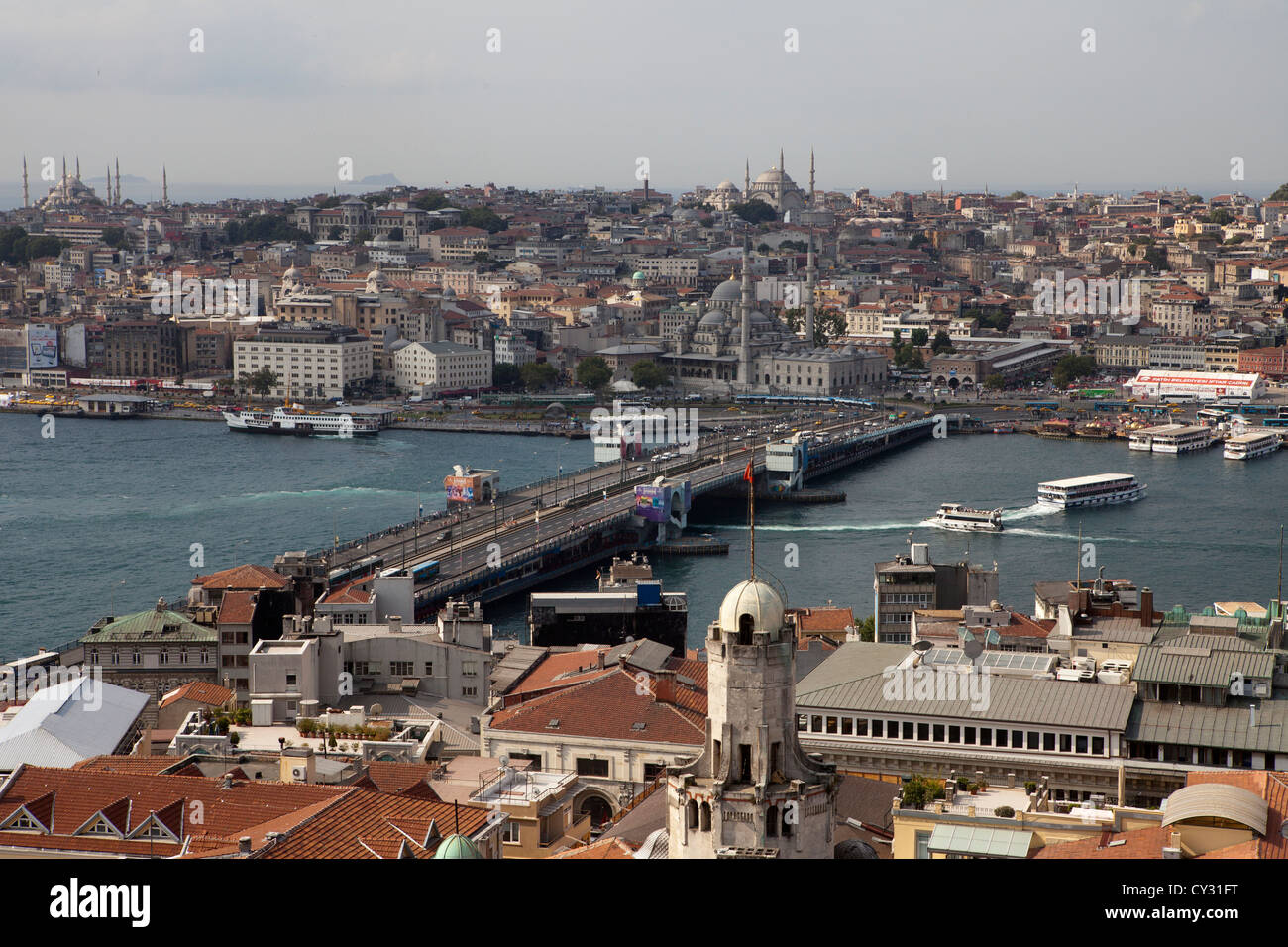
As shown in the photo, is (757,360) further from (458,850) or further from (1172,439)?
(458,850)

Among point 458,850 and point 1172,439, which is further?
point 1172,439

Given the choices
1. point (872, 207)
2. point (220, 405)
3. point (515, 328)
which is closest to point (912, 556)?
point (220, 405)

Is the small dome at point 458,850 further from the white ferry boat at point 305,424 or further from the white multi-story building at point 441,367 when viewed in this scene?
the white multi-story building at point 441,367

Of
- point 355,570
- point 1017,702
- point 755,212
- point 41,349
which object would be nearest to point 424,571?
point 355,570

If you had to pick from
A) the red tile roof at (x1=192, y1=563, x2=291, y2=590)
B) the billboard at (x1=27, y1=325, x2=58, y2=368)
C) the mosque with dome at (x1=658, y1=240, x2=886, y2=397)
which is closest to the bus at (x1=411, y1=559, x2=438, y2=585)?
the red tile roof at (x1=192, y1=563, x2=291, y2=590)

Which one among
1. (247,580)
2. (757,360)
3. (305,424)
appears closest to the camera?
(247,580)
